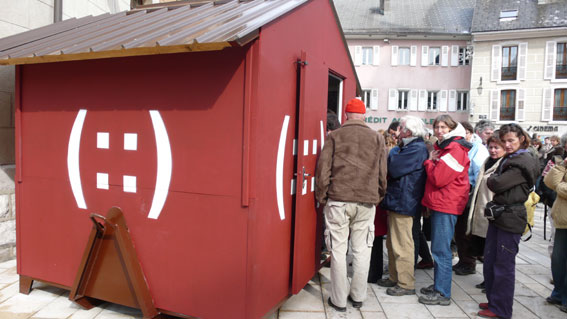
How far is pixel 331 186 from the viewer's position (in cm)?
375

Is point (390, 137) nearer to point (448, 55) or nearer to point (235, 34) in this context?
point (235, 34)

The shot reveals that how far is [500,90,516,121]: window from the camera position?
83.5ft

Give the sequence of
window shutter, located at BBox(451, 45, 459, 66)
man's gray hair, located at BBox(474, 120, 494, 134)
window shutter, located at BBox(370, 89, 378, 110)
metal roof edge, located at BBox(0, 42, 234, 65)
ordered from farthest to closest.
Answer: window shutter, located at BBox(370, 89, 378, 110)
window shutter, located at BBox(451, 45, 459, 66)
man's gray hair, located at BBox(474, 120, 494, 134)
metal roof edge, located at BBox(0, 42, 234, 65)

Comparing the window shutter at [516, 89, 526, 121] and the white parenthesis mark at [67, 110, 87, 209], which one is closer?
the white parenthesis mark at [67, 110, 87, 209]

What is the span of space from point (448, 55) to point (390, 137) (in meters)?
23.9

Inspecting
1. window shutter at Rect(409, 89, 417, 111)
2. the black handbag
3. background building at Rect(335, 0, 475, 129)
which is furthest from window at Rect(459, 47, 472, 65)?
the black handbag

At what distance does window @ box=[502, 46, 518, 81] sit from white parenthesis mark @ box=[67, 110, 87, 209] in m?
27.8

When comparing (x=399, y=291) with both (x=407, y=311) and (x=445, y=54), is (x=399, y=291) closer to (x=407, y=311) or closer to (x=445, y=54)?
(x=407, y=311)

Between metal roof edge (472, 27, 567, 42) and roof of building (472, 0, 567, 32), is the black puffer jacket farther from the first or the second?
roof of building (472, 0, 567, 32)

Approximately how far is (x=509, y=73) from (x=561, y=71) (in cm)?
290

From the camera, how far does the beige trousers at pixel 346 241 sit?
12.3ft

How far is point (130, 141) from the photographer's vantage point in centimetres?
338

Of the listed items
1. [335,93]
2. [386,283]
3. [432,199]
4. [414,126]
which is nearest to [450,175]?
[432,199]

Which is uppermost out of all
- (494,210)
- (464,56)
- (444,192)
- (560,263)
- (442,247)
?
(464,56)
